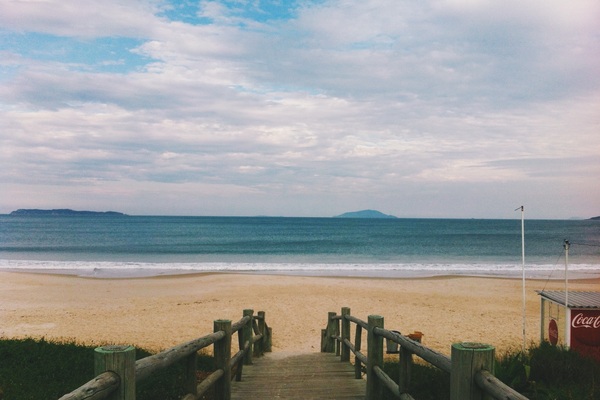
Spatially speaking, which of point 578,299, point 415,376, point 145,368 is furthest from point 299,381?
point 578,299

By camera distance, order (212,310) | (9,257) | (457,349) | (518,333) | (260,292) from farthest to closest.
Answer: (9,257) < (260,292) < (212,310) < (518,333) < (457,349)

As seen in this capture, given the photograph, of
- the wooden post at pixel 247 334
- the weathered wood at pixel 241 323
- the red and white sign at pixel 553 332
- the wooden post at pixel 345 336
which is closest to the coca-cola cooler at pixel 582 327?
the red and white sign at pixel 553 332

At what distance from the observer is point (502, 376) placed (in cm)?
648

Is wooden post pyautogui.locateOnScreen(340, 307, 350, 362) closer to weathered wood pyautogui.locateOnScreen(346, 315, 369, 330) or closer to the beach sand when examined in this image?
weathered wood pyautogui.locateOnScreen(346, 315, 369, 330)

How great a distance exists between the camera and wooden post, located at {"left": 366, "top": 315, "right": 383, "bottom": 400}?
19.3 ft

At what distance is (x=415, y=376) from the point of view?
6953mm

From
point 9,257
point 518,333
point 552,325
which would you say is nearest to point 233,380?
point 552,325

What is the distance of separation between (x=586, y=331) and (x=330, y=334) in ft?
16.2

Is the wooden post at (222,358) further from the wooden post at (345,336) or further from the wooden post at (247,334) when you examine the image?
the wooden post at (345,336)

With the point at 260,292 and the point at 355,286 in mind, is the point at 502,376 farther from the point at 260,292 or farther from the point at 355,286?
the point at 355,286

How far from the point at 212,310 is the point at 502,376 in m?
14.5

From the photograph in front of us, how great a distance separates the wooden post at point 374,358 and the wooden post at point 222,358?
167 centimetres

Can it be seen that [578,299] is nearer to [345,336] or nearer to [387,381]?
[345,336]

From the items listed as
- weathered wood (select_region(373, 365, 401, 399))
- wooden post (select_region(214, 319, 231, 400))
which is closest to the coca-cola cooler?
weathered wood (select_region(373, 365, 401, 399))
